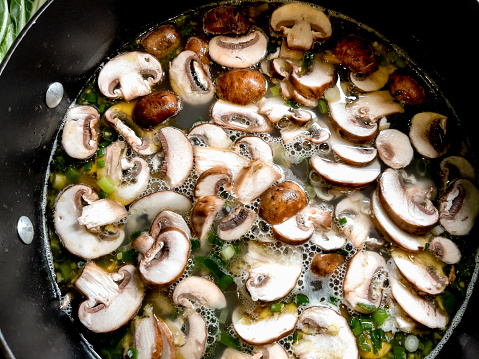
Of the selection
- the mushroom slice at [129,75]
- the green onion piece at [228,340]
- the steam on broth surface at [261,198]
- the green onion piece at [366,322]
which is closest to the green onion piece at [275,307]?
the steam on broth surface at [261,198]

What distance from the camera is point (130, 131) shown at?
307 centimetres

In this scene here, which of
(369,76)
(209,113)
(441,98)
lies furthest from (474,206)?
(209,113)

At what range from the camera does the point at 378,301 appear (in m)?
2.78

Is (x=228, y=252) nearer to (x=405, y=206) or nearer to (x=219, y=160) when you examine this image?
(x=219, y=160)

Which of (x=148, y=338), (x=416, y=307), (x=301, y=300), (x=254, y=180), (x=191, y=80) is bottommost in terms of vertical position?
(x=148, y=338)

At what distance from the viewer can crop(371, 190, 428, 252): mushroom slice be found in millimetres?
2900

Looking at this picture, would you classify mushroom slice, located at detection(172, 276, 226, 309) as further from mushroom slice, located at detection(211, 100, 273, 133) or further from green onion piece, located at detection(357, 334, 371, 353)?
mushroom slice, located at detection(211, 100, 273, 133)

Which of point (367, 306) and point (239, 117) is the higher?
point (239, 117)

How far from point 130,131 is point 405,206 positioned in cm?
175

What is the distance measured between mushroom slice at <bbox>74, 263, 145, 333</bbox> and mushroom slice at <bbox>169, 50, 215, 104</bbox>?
47.5 inches

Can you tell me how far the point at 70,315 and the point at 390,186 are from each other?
6.81 feet

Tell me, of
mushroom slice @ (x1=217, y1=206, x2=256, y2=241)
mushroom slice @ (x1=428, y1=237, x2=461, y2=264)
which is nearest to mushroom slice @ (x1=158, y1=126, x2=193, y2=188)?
mushroom slice @ (x1=217, y1=206, x2=256, y2=241)

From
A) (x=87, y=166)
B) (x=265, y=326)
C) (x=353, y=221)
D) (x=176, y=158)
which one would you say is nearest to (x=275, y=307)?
(x=265, y=326)

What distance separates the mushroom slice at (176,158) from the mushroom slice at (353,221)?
0.95m
